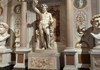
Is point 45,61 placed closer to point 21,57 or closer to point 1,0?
point 21,57

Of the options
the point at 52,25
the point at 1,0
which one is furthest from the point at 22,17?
the point at 1,0

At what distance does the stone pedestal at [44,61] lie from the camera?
4.34 meters

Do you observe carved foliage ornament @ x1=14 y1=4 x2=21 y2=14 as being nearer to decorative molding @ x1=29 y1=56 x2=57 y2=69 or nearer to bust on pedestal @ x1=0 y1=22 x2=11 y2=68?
bust on pedestal @ x1=0 y1=22 x2=11 y2=68

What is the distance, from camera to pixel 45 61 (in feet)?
14.5

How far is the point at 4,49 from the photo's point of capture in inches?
192

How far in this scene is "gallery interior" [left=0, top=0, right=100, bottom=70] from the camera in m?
4.37

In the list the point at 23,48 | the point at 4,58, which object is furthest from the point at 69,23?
the point at 4,58

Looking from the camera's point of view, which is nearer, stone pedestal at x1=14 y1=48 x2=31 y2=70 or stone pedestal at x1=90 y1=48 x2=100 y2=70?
stone pedestal at x1=90 y1=48 x2=100 y2=70

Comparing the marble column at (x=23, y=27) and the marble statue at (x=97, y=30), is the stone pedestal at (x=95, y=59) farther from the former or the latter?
the marble column at (x=23, y=27)

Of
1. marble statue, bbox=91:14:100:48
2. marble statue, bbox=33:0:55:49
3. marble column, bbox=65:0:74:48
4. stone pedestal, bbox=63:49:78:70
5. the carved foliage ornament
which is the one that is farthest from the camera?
the carved foliage ornament

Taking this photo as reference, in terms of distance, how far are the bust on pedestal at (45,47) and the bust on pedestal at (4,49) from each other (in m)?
0.98

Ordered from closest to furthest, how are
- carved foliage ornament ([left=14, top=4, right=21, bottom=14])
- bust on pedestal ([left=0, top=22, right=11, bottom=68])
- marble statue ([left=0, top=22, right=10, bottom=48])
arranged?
1. bust on pedestal ([left=0, top=22, right=11, bottom=68])
2. marble statue ([left=0, top=22, right=10, bottom=48])
3. carved foliage ornament ([left=14, top=4, right=21, bottom=14])

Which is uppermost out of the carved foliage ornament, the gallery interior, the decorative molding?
the carved foliage ornament

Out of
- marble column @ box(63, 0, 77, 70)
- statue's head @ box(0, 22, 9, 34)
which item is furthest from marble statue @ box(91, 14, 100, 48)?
statue's head @ box(0, 22, 9, 34)
